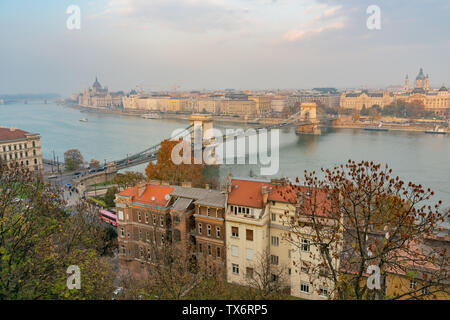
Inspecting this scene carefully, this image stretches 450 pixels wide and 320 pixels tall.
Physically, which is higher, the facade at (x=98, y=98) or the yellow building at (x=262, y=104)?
the facade at (x=98, y=98)

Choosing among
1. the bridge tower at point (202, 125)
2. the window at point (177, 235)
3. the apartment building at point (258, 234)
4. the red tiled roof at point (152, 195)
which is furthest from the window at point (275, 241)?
the bridge tower at point (202, 125)

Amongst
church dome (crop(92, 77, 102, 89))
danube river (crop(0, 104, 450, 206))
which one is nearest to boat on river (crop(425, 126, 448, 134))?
danube river (crop(0, 104, 450, 206))

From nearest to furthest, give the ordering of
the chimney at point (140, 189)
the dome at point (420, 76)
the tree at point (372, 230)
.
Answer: the tree at point (372, 230)
the chimney at point (140, 189)
the dome at point (420, 76)

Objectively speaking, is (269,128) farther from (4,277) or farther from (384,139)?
(4,277)

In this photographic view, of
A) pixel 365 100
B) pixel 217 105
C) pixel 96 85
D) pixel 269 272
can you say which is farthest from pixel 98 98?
pixel 269 272

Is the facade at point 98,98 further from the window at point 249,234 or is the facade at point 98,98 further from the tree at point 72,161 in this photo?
the window at point 249,234

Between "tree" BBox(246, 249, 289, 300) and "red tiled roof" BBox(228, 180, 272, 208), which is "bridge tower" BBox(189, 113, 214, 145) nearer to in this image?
"red tiled roof" BBox(228, 180, 272, 208)
